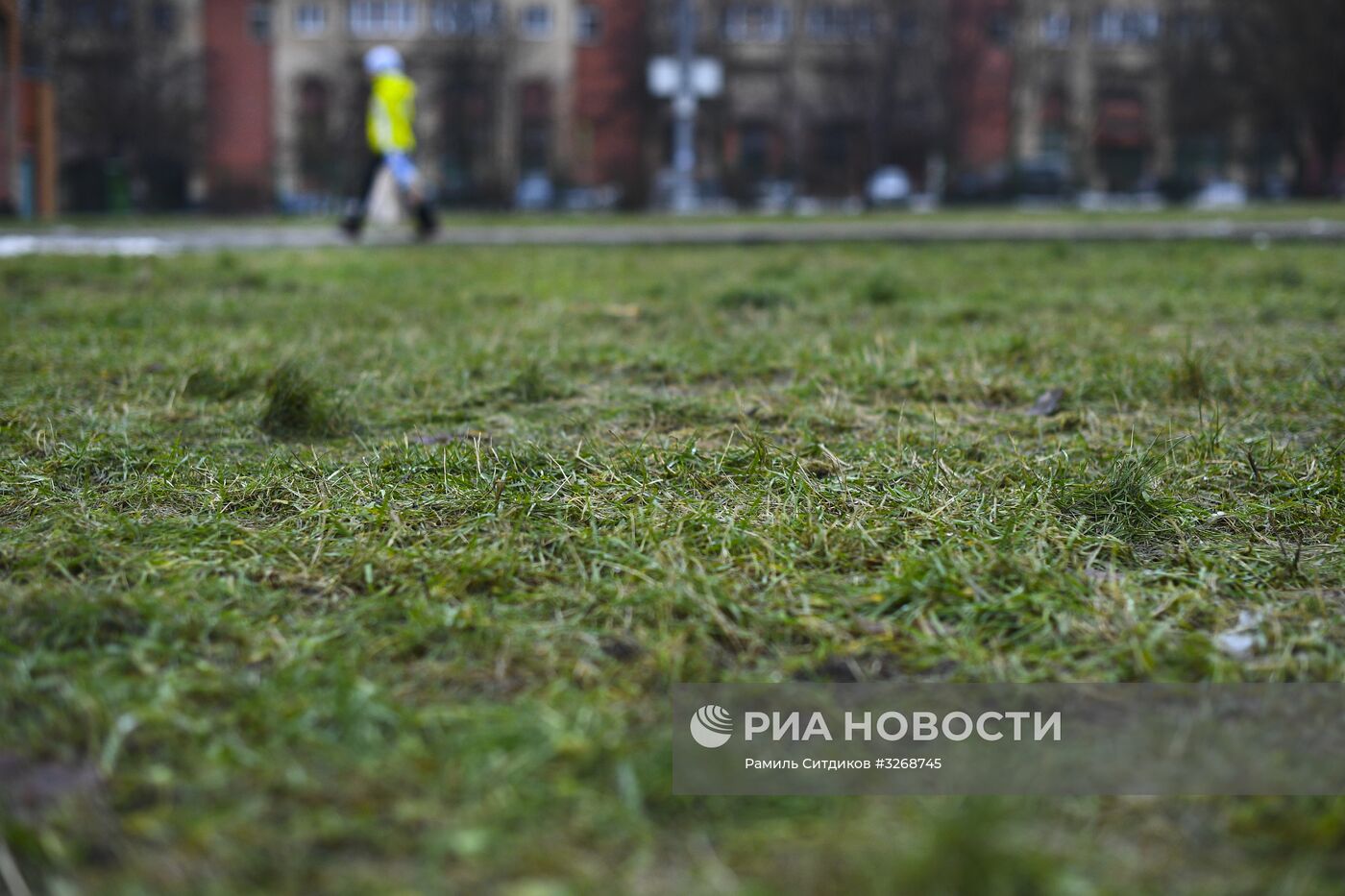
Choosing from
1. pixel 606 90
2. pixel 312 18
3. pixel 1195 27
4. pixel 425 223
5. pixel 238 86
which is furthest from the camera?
pixel 606 90

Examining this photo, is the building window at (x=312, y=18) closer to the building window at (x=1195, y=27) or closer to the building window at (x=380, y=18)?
the building window at (x=380, y=18)

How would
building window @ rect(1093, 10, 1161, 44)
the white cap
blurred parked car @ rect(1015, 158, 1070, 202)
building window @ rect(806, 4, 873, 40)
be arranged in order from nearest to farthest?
the white cap, blurred parked car @ rect(1015, 158, 1070, 202), building window @ rect(806, 4, 873, 40), building window @ rect(1093, 10, 1161, 44)

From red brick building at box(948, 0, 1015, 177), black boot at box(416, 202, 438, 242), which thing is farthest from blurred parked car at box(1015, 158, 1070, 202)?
black boot at box(416, 202, 438, 242)

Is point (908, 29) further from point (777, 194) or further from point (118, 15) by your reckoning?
point (118, 15)

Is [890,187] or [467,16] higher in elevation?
[467,16]

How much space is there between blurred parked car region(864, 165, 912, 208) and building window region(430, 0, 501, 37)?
49.3 feet

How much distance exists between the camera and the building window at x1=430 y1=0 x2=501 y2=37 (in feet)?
159

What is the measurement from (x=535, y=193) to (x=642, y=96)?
571 centimetres

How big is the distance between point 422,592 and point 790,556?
65 cm

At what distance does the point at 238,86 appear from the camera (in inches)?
1998

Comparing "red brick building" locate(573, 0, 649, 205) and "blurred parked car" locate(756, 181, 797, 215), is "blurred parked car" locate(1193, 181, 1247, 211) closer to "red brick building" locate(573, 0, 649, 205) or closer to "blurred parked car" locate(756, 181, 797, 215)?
"blurred parked car" locate(756, 181, 797, 215)

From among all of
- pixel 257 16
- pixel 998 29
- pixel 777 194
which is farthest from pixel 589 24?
pixel 998 29

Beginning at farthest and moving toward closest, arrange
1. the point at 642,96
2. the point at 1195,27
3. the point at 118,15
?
the point at 642,96 < the point at 1195,27 < the point at 118,15

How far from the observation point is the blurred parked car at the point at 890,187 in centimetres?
4472
